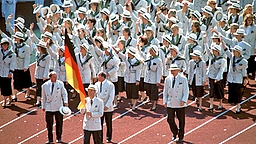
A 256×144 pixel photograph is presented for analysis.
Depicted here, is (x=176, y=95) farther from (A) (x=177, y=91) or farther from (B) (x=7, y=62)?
(B) (x=7, y=62)

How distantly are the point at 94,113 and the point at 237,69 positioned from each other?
4.56 meters

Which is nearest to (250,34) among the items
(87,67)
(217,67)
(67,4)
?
(217,67)

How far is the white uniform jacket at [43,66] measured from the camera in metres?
19.3

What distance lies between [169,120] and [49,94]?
278cm

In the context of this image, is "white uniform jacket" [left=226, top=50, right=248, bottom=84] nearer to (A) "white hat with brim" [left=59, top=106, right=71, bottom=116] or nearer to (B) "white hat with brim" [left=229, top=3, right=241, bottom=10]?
(B) "white hat with brim" [left=229, top=3, right=241, bottom=10]

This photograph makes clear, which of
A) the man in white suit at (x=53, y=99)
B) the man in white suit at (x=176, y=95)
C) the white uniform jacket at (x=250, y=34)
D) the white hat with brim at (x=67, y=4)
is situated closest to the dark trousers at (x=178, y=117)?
the man in white suit at (x=176, y=95)

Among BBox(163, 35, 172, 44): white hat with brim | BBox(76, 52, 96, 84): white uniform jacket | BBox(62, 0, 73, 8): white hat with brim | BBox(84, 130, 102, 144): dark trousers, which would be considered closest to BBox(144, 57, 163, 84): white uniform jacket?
BBox(163, 35, 172, 44): white hat with brim

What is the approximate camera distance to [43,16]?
73.6 ft

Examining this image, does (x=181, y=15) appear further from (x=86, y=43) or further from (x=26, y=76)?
(x=26, y=76)

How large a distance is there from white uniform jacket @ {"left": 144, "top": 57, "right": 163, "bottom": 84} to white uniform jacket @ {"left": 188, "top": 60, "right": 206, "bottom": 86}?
767mm

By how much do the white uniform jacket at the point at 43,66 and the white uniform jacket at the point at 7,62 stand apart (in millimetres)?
695

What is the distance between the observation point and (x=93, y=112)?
1586 centimetres

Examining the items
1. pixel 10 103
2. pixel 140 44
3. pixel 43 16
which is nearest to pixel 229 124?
pixel 140 44

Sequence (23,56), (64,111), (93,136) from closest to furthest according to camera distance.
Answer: (93,136) < (64,111) < (23,56)
